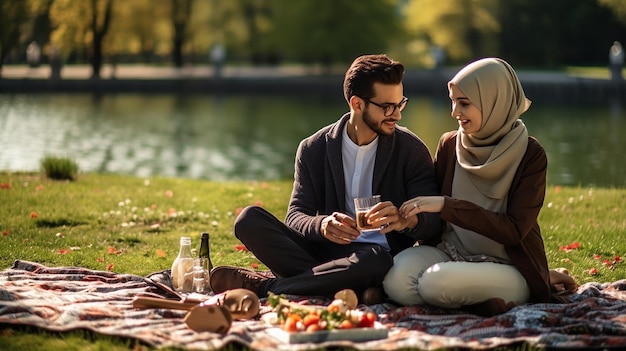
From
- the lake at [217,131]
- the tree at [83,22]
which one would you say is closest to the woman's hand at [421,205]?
the lake at [217,131]

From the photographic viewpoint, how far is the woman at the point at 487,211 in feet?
16.4

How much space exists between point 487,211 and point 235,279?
149 centimetres

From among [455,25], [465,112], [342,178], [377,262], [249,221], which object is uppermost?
[455,25]

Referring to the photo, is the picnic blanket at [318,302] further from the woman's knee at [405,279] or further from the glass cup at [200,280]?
the glass cup at [200,280]

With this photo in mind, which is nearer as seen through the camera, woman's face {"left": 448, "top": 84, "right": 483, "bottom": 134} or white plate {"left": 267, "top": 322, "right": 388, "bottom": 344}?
white plate {"left": 267, "top": 322, "right": 388, "bottom": 344}

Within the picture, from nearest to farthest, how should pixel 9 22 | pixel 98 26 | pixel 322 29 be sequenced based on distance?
1. pixel 98 26
2. pixel 9 22
3. pixel 322 29

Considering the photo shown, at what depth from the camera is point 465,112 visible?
16.7ft

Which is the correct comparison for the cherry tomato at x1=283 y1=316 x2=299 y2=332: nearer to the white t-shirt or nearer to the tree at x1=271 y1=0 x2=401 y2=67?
the white t-shirt

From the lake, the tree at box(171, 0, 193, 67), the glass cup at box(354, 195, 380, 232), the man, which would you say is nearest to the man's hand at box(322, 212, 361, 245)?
the man

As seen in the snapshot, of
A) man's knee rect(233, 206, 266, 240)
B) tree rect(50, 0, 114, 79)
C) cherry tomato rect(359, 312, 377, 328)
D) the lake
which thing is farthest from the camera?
tree rect(50, 0, 114, 79)

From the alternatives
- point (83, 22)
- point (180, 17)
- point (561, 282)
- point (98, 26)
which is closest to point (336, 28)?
point (180, 17)

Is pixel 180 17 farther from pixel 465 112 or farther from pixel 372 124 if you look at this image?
pixel 465 112

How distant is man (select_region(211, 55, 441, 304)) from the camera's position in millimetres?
5219

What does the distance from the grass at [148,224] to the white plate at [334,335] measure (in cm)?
78
